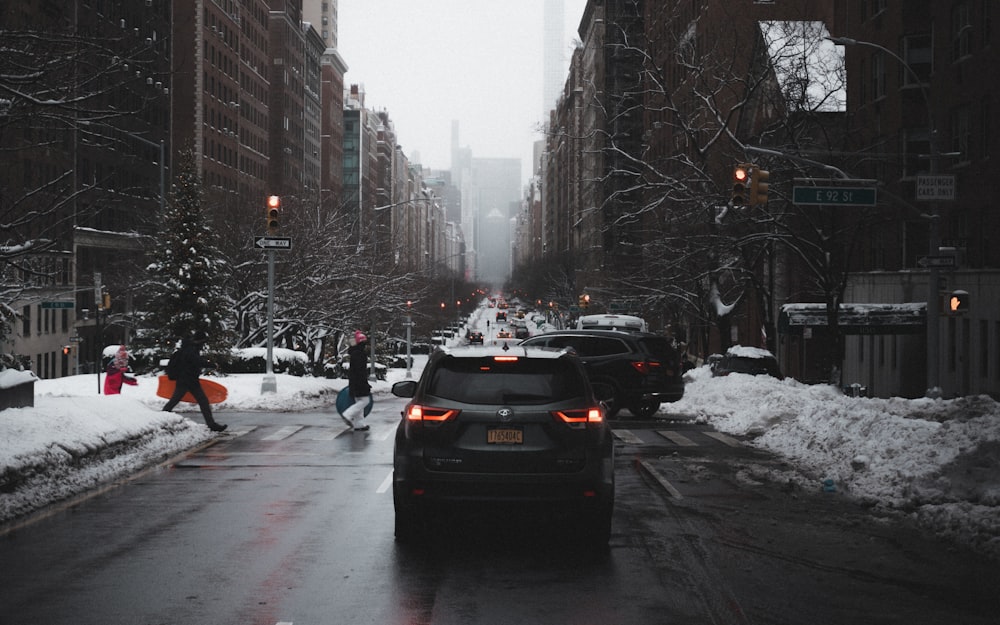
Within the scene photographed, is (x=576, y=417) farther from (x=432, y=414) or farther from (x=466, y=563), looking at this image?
(x=466, y=563)

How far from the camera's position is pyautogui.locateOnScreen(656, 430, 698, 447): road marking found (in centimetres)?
2000

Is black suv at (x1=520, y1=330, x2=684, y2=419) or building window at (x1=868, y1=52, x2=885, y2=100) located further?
building window at (x1=868, y1=52, x2=885, y2=100)

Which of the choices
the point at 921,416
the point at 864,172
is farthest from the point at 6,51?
the point at 864,172

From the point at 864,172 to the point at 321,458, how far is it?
2991cm

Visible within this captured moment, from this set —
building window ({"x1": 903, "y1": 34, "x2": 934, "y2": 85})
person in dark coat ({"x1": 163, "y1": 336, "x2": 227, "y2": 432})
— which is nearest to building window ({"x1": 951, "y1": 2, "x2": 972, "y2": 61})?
building window ({"x1": 903, "y1": 34, "x2": 934, "y2": 85})

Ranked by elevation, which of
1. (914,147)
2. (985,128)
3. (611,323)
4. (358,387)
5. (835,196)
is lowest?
(358,387)

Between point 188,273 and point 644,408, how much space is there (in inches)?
834

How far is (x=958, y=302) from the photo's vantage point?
27.1 meters

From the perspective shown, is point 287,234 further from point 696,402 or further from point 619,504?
point 619,504

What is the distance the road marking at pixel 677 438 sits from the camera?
20.0m

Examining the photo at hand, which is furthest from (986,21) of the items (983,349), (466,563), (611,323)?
(466,563)

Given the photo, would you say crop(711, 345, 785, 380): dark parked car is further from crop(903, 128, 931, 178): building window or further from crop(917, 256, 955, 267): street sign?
crop(903, 128, 931, 178): building window

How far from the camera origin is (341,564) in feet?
30.8

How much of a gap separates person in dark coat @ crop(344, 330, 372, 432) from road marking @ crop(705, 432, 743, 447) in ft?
22.0
